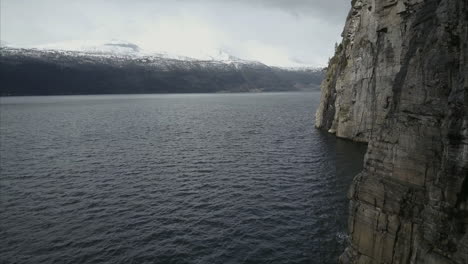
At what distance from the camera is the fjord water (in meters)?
27.2

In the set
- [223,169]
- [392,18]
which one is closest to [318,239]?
[223,169]

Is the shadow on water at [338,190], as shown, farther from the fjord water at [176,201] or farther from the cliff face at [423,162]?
the cliff face at [423,162]

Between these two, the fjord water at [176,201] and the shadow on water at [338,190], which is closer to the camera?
the shadow on water at [338,190]

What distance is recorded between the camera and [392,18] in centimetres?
4709

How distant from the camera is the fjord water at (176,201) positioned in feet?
89.4

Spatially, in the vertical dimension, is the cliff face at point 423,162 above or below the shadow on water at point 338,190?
above

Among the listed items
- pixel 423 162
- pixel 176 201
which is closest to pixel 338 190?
pixel 176 201

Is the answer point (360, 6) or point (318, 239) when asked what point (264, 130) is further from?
point (318, 239)

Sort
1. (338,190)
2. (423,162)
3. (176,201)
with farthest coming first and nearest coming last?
(338,190), (176,201), (423,162)

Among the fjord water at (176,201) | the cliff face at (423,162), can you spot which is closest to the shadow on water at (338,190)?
the fjord water at (176,201)

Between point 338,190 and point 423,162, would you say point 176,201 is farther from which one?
point 423,162

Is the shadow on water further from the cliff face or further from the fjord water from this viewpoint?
the cliff face

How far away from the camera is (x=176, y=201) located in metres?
37.3

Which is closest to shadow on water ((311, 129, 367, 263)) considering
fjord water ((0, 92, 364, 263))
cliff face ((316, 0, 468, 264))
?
fjord water ((0, 92, 364, 263))
